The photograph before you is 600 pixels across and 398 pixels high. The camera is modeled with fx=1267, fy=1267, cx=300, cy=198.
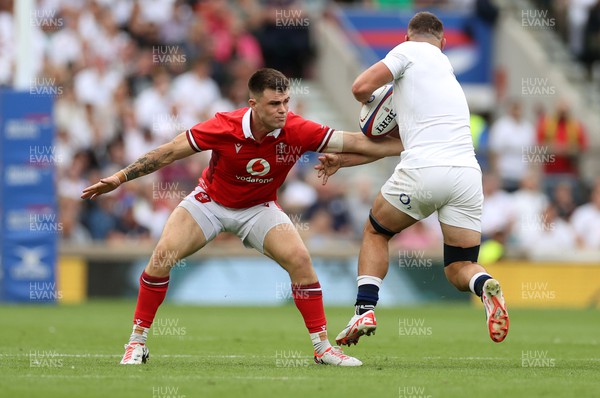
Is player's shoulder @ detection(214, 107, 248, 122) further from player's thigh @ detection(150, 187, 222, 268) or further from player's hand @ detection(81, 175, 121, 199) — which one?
player's hand @ detection(81, 175, 121, 199)

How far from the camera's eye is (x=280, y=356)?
11.0 m

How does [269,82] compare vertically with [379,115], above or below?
above

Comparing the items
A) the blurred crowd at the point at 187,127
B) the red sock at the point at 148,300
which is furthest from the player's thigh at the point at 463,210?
the blurred crowd at the point at 187,127

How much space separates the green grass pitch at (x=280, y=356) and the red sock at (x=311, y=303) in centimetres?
33

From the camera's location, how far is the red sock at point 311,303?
1010 cm

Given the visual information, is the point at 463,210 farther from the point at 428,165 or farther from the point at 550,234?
the point at 550,234

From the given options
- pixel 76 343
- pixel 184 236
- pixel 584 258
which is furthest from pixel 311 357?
pixel 584 258

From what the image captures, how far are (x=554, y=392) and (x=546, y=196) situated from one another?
45.0 ft

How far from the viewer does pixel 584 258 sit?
19.8 meters

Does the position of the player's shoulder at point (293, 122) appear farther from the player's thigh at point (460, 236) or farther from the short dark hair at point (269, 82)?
the player's thigh at point (460, 236)

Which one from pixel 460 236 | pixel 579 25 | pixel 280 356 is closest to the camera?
pixel 460 236

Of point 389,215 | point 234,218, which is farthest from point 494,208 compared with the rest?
point 234,218

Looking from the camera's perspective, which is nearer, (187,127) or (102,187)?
(102,187)

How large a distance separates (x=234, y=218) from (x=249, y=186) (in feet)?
0.96
